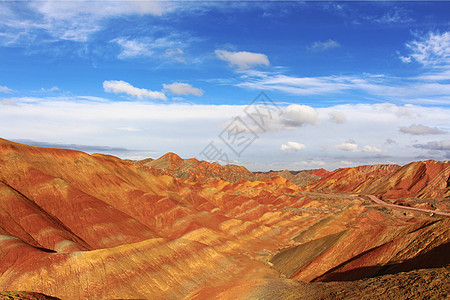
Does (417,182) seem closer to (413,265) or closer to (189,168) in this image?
(189,168)

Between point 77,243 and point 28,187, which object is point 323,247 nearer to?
point 77,243

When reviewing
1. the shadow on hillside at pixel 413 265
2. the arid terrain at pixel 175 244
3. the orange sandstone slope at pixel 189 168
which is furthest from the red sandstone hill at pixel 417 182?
the shadow on hillside at pixel 413 265

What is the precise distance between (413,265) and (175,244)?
Result: 30108mm

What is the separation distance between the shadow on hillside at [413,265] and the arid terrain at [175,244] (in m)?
0.14

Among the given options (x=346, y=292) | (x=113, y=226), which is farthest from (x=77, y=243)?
(x=346, y=292)

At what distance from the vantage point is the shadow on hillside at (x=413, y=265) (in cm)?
2656

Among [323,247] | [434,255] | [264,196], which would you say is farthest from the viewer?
[264,196]

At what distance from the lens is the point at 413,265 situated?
28.2m

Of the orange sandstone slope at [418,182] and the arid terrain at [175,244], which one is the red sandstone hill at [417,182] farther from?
the arid terrain at [175,244]

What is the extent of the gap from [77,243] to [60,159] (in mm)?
34648

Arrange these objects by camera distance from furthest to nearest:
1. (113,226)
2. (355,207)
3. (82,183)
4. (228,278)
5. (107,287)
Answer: (355,207) < (82,183) < (113,226) < (228,278) < (107,287)

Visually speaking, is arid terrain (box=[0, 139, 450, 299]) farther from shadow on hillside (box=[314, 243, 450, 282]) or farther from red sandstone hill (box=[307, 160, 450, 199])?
red sandstone hill (box=[307, 160, 450, 199])

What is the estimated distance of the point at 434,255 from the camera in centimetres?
2778

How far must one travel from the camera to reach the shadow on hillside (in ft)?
87.1
